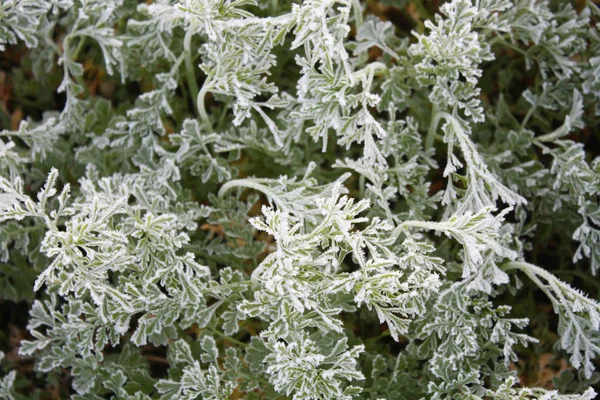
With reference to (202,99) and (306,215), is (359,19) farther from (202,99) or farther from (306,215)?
(306,215)

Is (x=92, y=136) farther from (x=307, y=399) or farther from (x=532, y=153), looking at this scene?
(x=532, y=153)

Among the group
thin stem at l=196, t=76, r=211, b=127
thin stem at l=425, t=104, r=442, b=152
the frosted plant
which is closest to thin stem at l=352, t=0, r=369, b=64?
the frosted plant

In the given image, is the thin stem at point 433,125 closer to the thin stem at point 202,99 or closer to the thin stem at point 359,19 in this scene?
the thin stem at point 359,19

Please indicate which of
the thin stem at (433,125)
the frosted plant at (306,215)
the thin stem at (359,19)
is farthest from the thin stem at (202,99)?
the thin stem at (433,125)

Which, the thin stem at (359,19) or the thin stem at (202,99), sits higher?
the thin stem at (359,19)

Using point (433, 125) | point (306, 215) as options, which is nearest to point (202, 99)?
point (306, 215)

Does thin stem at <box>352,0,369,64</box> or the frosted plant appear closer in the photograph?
the frosted plant

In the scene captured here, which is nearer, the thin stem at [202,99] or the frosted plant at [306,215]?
the frosted plant at [306,215]

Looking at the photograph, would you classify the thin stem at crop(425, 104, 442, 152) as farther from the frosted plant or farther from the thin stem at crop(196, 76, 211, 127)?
the thin stem at crop(196, 76, 211, 127)
